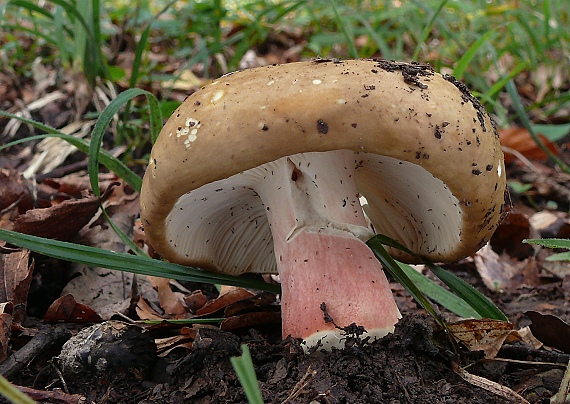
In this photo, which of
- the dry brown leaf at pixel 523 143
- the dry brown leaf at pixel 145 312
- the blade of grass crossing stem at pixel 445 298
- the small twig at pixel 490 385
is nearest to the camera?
the small twig at pixel 490 385

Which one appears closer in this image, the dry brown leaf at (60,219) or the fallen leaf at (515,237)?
the dry brown leaf at (60,219)

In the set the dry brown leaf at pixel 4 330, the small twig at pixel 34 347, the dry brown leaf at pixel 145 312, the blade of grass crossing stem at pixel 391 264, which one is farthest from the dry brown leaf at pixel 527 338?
the dry brown leaf at pixel 4 330

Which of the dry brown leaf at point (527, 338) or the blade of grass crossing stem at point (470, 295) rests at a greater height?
the blade of grass crossing stem at point (470, 295)

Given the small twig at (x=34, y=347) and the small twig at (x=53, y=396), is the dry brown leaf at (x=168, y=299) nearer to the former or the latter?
the small twig at (x=34, y=347)

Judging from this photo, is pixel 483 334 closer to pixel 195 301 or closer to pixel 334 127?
pixel 334 127

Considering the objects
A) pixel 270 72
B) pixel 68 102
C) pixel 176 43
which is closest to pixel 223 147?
pixel 270 72

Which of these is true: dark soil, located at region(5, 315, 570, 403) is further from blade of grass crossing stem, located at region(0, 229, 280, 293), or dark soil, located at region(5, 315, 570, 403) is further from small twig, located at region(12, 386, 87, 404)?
blade of grass crossing stem, located at region(0, 229, 280, 293)
